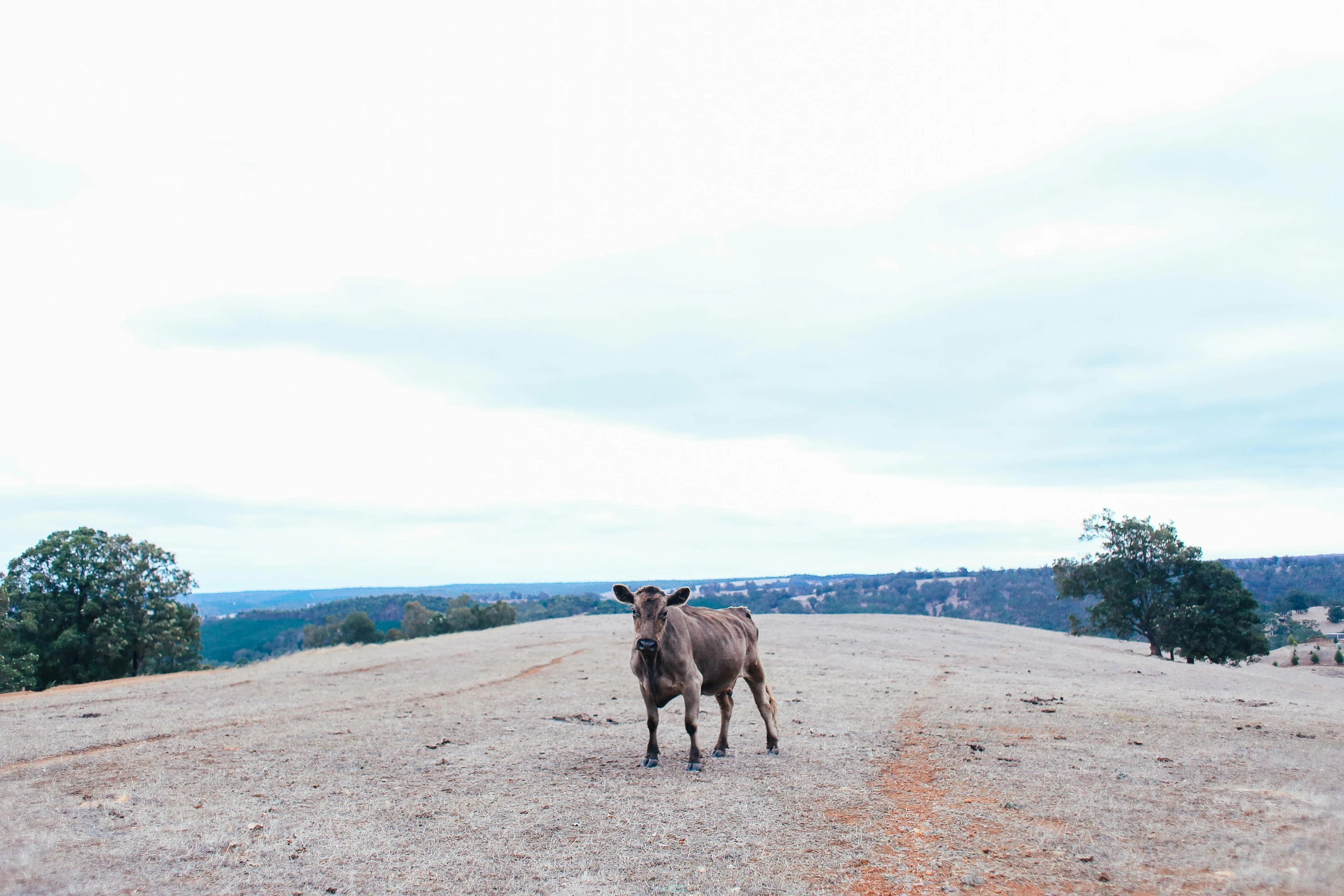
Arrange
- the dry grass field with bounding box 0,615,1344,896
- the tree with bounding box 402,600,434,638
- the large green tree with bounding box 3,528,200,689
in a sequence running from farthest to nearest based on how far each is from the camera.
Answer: the tree with bounding box 402,600,434,638 < the large green tree with bounding box 3,528,200,689 < the dry grass field with bounding box 0,615,1344,896

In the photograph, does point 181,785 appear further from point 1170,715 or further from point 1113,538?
point 1113,538

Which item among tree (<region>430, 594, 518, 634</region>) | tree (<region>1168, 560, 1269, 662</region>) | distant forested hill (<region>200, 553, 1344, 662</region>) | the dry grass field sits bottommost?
distant forested hill (<region>200, 553, 1344, 662</region>)

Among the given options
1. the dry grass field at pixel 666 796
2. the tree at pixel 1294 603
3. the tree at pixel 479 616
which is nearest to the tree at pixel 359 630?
the tree at pixel 479 616

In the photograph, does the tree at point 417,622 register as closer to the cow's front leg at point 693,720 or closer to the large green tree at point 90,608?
the large green tree at point 90,608

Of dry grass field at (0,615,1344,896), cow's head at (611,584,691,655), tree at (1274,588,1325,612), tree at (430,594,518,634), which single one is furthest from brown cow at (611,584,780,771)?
tree at (1274,588,1325,612)

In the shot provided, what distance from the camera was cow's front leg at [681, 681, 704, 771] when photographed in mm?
11023

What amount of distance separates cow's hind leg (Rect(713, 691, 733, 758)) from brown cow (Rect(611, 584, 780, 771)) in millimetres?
12

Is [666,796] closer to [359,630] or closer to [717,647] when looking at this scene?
[717,647]

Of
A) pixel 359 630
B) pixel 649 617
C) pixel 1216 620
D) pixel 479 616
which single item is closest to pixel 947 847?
pixel 649 617

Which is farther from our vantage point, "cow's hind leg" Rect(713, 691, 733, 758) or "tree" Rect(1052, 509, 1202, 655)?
"tree" Rect(1052, 509, 1202, 655)

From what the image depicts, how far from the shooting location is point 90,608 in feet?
132

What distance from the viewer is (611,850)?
7.70 m

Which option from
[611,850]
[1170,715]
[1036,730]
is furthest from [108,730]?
[1170,715]

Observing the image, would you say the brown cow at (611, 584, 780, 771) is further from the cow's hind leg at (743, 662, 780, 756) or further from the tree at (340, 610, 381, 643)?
the tree at (340, 610, 381, 643)
